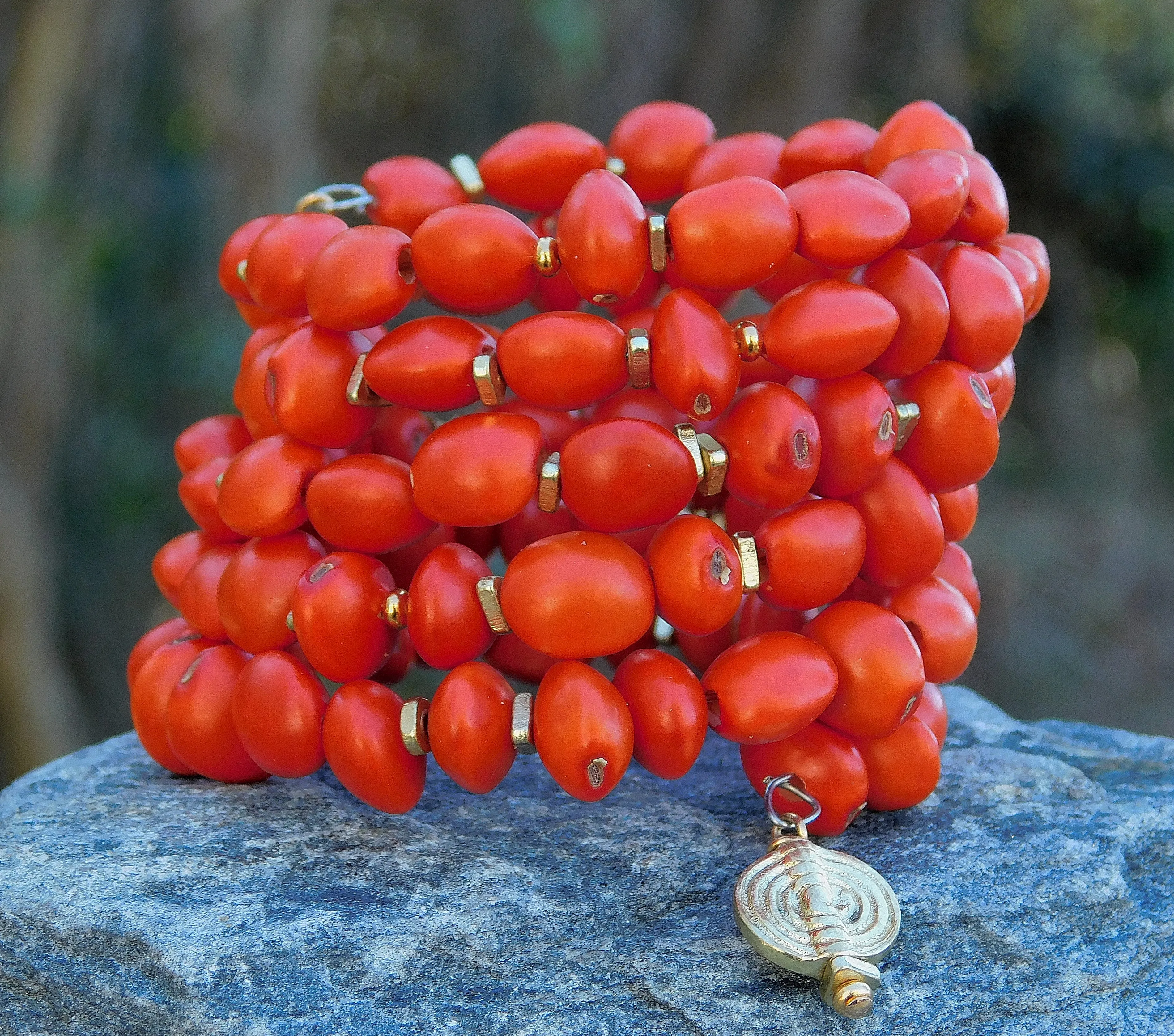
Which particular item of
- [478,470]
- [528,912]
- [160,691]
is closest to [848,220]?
[478,470]

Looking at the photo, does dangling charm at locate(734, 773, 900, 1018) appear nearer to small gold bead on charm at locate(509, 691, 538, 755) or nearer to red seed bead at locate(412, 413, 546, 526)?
small gold bead on charm at locate(509, 691, 538, 755)

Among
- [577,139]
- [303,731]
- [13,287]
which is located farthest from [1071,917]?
[13,287]

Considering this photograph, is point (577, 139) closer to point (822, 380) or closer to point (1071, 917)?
point (822, 380)

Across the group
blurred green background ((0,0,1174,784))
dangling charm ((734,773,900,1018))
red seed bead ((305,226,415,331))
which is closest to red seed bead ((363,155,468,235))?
red seed bead ((305,226,415,331))

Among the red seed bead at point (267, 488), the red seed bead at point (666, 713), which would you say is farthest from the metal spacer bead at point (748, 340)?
the red seed bead at point (267, 488)

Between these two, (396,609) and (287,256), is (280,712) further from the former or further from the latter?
(287,256)

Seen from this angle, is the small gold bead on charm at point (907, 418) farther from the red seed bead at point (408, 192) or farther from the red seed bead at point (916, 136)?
the red seed bead at point (408, 192)
